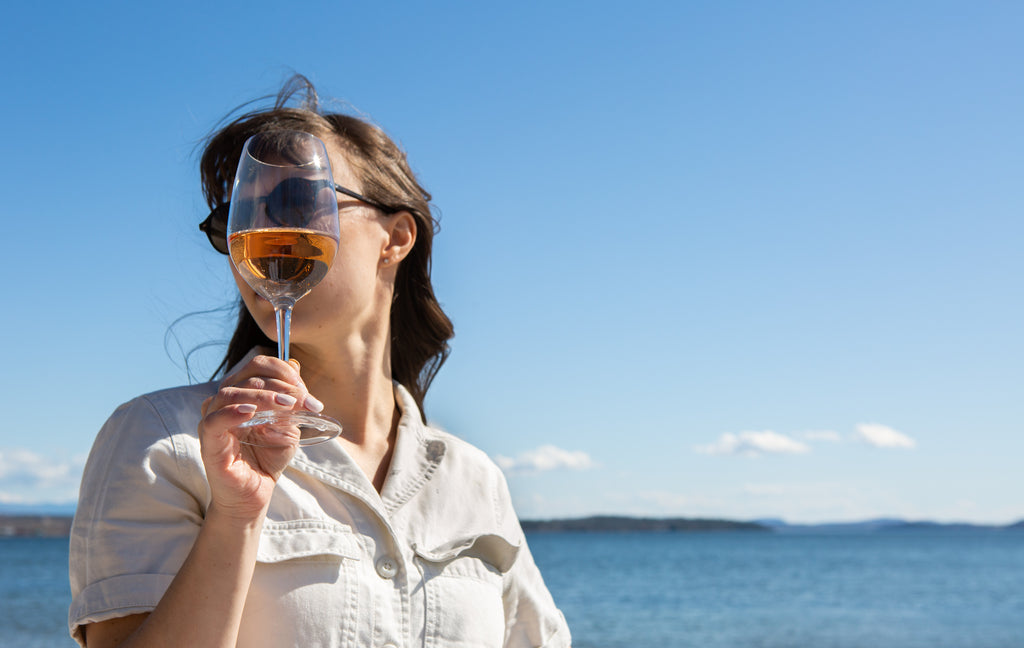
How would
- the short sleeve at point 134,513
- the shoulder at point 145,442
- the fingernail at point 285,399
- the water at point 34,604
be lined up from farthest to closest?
the water at point 34,604 → the shoulder at point 145,442 → the short sleeve at point 134,513 → the fingernail at point 285,399

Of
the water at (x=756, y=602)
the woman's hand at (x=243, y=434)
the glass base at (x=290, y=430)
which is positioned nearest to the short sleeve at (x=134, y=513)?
the woman's hand at (x=243, y=434)

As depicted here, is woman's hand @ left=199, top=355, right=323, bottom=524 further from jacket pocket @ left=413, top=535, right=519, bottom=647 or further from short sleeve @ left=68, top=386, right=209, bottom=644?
jacket pocket @ left=413, top=535, right=519, bottom=647

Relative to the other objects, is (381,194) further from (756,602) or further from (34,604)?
(756,602)

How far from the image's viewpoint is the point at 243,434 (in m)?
1.63

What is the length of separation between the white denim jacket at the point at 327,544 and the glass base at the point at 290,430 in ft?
1.47

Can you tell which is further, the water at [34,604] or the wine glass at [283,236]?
the water at [34,604]

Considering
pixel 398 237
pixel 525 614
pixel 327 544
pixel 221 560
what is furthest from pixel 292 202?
pixel 525 614

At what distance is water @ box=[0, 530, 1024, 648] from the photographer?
89.9 ft

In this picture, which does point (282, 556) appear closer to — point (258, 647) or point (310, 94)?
point (258, 647)

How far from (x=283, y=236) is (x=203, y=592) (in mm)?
703

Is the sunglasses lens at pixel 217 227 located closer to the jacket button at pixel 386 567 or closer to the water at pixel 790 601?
the jacket button at pixel 386 567

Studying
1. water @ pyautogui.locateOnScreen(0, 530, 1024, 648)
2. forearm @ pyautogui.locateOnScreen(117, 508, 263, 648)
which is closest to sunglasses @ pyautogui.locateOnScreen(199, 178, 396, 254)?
forearm @ pyautogui.locateOnScreen(117, 508, 263, 648)

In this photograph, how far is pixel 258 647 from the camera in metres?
2.01

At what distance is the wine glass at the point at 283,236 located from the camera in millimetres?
1616
